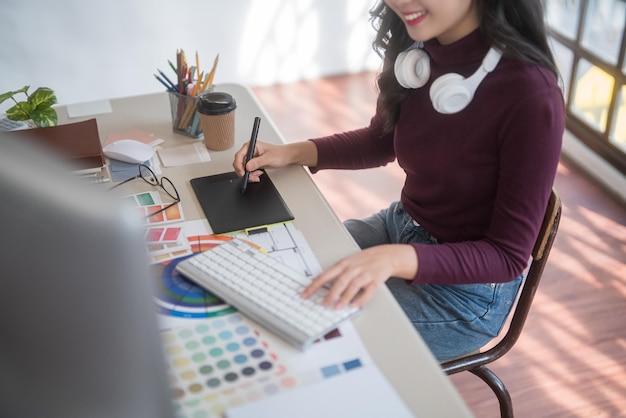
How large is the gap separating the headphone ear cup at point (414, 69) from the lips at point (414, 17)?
101 mm

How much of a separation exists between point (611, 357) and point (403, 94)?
1112 mm

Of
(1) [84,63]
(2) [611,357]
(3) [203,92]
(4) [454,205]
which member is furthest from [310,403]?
(1) [84,63]

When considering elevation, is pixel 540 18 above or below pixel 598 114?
above

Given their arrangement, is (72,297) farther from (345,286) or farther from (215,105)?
(215,105)

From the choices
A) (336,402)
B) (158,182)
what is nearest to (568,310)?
(158,182)

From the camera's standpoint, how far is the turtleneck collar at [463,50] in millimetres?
1202

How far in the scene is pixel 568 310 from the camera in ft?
7.06

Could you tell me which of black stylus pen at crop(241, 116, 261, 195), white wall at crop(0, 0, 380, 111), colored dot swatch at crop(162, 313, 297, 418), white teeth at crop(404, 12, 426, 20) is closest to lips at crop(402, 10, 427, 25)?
white teeth at crop(404, 12, 426, 20)

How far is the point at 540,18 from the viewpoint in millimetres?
1169

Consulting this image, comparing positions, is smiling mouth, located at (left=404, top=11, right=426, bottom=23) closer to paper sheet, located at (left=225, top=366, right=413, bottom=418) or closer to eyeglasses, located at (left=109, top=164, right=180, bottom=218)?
eyeglasses, located at (left=109, top=164, right=180, bottom=218)

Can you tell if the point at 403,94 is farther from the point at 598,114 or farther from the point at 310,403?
the point at 598,114

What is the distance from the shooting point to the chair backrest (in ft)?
3.89

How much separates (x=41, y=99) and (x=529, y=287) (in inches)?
39.8

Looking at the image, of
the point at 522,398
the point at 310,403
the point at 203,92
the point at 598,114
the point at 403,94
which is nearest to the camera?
the point at 310,403
